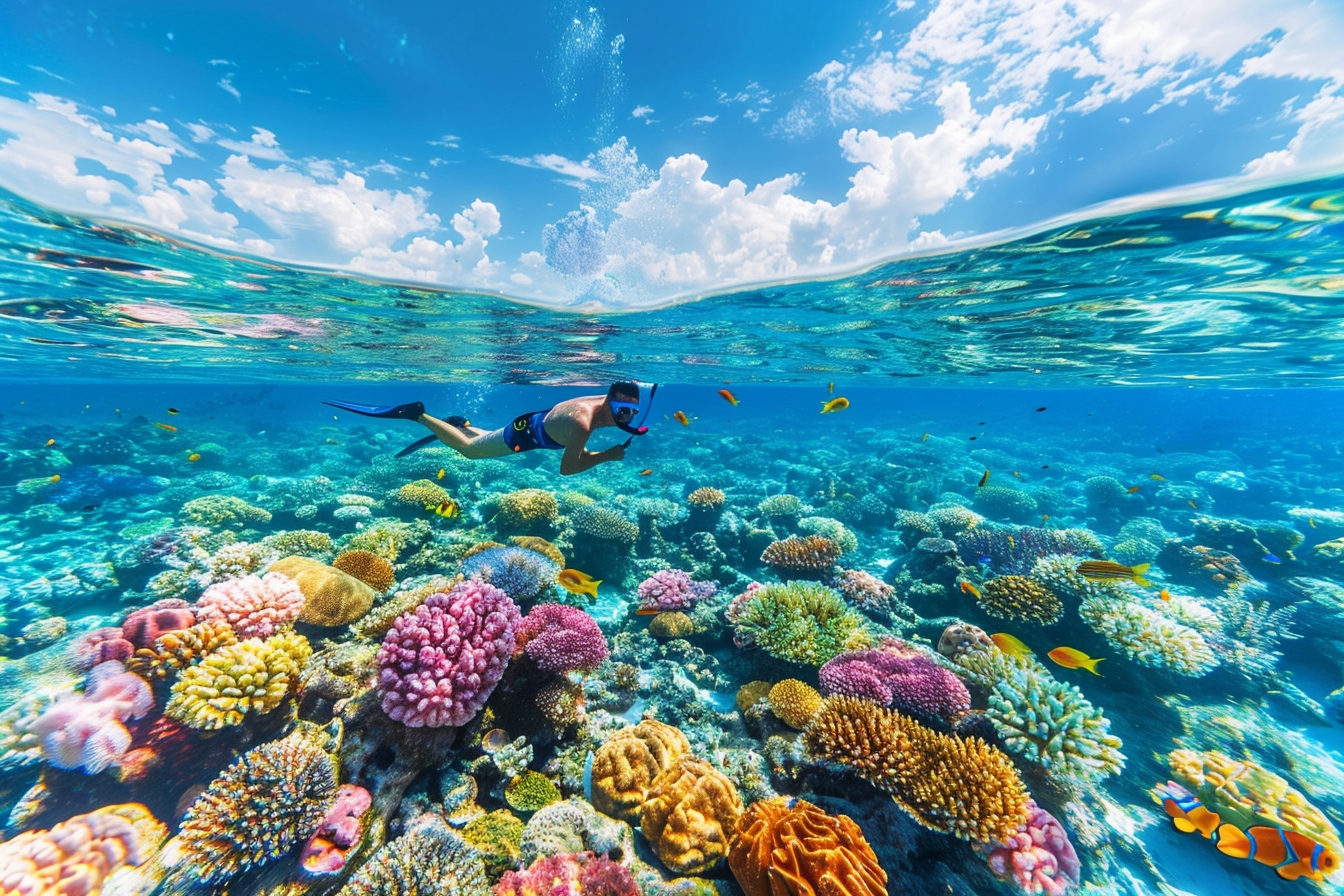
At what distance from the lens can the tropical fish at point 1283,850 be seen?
13.4ft

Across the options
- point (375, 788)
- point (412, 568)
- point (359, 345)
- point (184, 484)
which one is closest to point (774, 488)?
point (412, 568)

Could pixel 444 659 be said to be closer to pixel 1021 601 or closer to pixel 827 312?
pixel 1021 601

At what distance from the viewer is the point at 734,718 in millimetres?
5707

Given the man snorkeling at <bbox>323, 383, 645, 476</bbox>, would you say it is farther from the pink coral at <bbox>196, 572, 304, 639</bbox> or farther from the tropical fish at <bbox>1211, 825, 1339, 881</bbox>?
the tropical fish at <bbox>1211, 825, 1339, 881</bbox>

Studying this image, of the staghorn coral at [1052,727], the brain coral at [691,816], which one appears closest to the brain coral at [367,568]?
the brain coral at [691,816]

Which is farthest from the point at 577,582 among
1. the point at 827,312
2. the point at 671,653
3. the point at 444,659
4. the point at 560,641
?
the point at 827,312

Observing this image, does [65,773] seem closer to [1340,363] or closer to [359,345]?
[359,345]

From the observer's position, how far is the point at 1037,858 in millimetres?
3939

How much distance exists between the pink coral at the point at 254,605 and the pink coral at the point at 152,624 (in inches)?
5.5

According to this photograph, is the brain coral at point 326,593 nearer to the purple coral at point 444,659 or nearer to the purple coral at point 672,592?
the purple coral at point 444,659

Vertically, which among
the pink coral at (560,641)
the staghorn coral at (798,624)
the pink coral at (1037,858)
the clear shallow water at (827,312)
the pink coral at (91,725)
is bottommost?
the pink coral at (1037,858)

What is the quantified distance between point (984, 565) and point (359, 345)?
25047 mm

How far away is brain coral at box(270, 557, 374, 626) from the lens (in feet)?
19.5

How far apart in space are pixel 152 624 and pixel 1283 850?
11.3 metres
